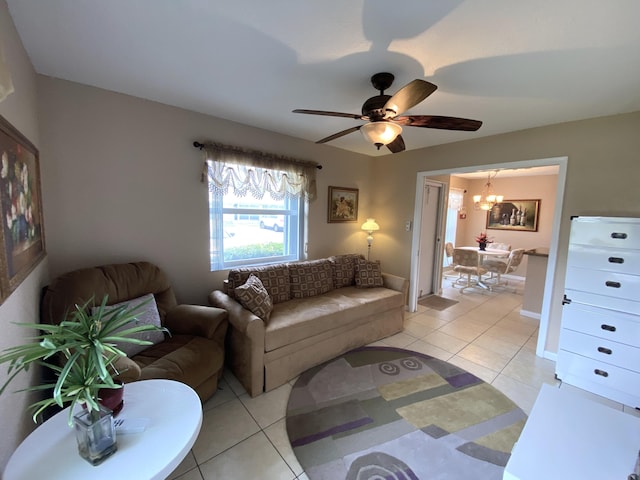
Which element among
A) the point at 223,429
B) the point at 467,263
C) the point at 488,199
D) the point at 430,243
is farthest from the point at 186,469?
the point at 488,199

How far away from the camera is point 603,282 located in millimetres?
2232

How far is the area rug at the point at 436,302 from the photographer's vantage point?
4.24m

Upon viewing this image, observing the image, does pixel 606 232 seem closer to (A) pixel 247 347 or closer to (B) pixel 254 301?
(B) pixel 254 301

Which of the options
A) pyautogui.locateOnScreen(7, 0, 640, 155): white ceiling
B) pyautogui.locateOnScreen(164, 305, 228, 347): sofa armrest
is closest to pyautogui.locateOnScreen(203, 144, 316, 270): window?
pyautogui.locateOnScreen(7, 0, 640, 155): white ceiling

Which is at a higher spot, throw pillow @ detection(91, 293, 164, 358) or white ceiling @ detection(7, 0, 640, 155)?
white ceiling @ detection(7, 0, 640, 155)

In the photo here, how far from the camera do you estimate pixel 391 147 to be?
2.31 metres

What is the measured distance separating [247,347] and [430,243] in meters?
3.67

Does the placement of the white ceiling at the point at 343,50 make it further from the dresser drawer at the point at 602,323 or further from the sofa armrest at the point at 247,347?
the sofa armrest at the point at 247,347

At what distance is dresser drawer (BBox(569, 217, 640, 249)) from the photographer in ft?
6.79

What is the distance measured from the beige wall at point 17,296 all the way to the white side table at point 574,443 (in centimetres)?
192

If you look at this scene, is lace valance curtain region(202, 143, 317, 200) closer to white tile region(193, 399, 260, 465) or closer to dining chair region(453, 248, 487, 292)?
white tile region(193, 399, 260, 465)

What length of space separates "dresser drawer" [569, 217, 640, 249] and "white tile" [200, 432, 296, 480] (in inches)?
114

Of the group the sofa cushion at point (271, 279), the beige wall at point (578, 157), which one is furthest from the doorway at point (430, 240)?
the sofa cushion at point (271, 279)

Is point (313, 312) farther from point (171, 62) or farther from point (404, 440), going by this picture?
point (171, 62)
